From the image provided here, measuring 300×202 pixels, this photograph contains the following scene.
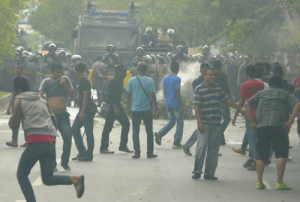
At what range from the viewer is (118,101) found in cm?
1745

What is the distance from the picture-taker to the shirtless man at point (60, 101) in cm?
1454

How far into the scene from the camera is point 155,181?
13.5 meters

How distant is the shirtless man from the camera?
14539mm

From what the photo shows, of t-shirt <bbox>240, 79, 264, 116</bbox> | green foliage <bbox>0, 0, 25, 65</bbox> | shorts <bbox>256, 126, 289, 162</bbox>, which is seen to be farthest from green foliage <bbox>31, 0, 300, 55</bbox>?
shorts <bbox>256, 126, 289, 162</bbox>

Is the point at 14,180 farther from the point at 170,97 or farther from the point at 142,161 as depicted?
the point at 170,97

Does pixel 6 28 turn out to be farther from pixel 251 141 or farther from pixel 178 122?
pixel 251 141

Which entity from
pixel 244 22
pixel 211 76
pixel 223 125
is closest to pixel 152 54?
pixel 244 22

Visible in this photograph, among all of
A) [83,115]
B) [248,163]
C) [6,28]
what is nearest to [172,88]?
[83,115]

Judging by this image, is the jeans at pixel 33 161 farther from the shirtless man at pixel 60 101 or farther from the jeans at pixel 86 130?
the jeans at pixel 86 130

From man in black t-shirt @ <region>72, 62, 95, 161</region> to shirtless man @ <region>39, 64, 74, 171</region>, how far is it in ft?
2.66

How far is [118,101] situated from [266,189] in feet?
17.5

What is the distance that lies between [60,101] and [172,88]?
13.9ft

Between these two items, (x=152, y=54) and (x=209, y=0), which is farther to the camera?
(x=152, y=54)

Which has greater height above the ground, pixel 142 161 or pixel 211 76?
pixel 211 76
